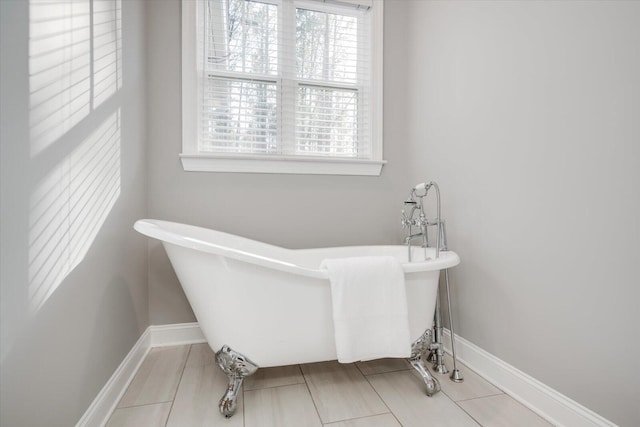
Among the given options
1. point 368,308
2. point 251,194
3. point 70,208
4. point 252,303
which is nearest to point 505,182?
point 368,308

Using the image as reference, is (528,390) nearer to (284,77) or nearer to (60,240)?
(60,240)

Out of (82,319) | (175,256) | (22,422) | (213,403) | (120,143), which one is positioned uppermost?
(120,143)

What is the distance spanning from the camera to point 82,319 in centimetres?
114

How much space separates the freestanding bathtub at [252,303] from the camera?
1.29m

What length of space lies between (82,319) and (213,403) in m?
0.64

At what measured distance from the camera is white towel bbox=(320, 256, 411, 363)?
52.9 inches

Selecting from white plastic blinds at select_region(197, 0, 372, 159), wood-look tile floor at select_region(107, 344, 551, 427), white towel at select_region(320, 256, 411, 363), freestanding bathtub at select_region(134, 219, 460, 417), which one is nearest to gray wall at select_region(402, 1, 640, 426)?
wood-look tile floor at select_region(107, 344, 551, 427)

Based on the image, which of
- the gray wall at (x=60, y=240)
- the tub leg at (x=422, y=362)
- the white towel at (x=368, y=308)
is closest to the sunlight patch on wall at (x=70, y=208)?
the gray wall at (x=60, y=240)

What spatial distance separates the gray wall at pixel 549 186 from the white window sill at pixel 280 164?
21.5 inches

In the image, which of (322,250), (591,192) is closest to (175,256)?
(322,250)

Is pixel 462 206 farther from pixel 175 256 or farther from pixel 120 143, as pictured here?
pixel 120 143

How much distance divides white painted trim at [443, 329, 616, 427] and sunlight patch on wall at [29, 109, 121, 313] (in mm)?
1789

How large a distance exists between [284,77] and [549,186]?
1654 mm

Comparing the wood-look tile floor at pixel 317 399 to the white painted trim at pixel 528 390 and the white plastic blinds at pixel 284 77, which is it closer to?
the white painted trim at pixel 528 390
